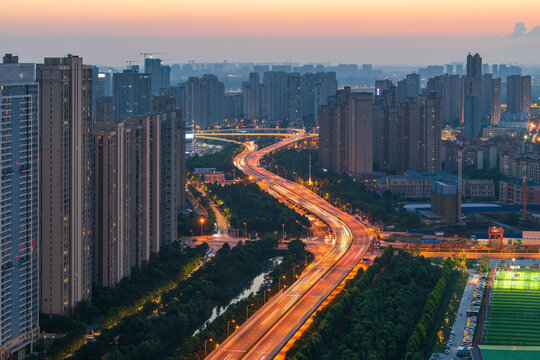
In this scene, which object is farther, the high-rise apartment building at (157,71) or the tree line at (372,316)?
the high-rise apartment building at (157,71)

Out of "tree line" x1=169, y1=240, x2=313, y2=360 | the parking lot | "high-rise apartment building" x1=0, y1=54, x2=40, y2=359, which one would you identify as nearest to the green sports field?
the parking lot

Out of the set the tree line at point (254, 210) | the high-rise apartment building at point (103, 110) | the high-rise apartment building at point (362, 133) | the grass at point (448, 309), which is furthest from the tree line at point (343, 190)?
the high-rise apartment building at point (103, 110)

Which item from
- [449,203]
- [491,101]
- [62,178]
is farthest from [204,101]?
[62,178]

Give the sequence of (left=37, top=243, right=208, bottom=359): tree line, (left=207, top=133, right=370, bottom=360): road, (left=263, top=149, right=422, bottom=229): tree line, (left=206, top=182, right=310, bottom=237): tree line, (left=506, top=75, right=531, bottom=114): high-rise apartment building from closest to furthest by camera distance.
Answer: (left=37, top=243, right=208, bottom=359): tree line → (left=207, top=133, right=370, bottom=360): road → (left=206, top=182, right=310, bottom=237): tree line → (left=263, top=149, right=422, bottom=229): tree line → (left=506, top=75, right=531, bottom=114): high-rise apartment building

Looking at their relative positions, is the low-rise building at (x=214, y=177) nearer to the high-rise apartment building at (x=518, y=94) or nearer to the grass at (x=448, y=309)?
the grass at (x=448, y=309)

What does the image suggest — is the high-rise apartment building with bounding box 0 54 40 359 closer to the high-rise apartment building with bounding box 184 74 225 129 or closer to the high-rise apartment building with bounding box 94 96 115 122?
the high-rise apartment building with bounding box 94 96 115 122

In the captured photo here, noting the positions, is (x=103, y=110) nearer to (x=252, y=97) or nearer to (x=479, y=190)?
(x=479, y=190)

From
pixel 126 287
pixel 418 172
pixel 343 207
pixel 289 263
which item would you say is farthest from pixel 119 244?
pixel 418 172
